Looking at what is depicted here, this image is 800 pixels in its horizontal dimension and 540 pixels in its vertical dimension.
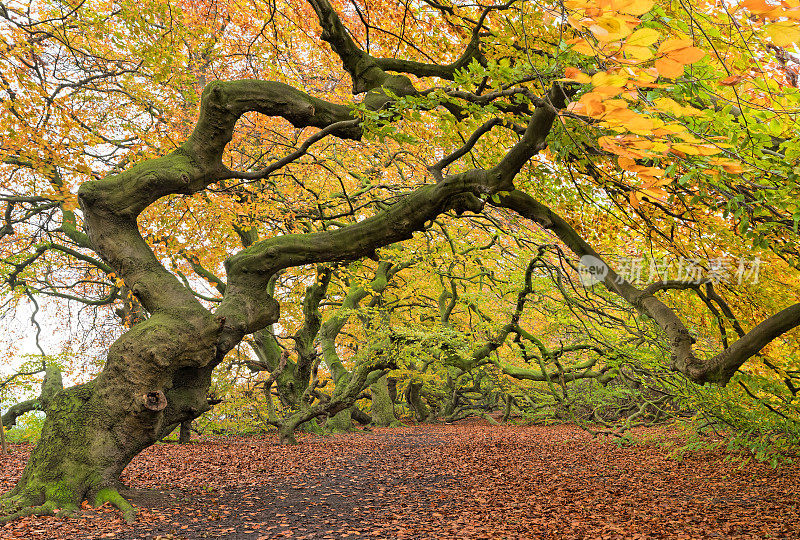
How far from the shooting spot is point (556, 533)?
4.70 meters

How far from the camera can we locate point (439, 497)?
6355mm

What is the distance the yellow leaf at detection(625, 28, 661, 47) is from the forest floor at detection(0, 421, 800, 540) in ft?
14.3

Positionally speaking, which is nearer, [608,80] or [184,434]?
[608,80]

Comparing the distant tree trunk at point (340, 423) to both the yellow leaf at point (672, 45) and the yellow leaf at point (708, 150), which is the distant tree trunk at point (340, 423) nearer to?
the yellow leaf at point (708, 150)

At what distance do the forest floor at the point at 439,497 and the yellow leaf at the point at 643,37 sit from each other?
14.3 feet

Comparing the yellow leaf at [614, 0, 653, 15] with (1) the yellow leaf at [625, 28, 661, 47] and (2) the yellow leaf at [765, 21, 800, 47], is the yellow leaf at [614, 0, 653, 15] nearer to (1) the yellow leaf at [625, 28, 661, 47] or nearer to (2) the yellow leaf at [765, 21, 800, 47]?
(1) the yellow leaf at [625, 28, 661, 47]

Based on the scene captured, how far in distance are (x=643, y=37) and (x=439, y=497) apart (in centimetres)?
607

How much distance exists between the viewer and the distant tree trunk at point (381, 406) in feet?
62.5

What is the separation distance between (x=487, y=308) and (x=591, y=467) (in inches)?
293

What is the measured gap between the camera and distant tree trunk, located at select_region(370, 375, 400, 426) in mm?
19047

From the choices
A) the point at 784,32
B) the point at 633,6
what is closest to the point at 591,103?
the point at 633,6

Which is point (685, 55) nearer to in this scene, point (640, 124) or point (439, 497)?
point (640, 124)

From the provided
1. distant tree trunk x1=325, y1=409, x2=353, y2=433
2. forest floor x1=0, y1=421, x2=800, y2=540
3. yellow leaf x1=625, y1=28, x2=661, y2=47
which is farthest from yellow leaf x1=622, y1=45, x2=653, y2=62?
distant tree trunk x1=325, y1=409, x2=353, y2=433

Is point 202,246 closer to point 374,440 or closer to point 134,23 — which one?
point 134,23
